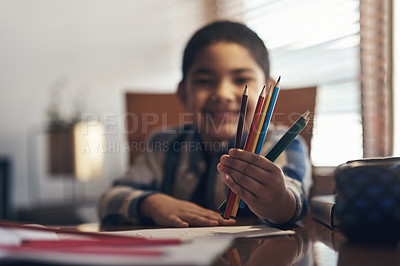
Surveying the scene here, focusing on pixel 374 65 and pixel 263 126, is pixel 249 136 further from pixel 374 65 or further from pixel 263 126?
pixel 374 65

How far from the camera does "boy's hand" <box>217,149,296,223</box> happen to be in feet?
1.16

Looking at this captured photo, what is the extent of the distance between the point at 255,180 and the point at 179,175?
1.21 feet

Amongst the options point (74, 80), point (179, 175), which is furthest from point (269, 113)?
point (74, 80)

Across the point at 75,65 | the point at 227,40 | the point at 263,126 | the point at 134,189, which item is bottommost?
the point at 134,189

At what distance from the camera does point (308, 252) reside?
0.30 meters

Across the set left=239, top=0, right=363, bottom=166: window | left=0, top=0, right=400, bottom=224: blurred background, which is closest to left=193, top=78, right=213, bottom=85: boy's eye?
left=239, top=0, right=363, bottom=166: window

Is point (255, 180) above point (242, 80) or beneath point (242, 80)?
beneath

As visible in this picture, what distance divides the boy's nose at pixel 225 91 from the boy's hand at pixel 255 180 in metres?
0.22

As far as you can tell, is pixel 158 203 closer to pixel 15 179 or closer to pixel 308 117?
pixel 308 117

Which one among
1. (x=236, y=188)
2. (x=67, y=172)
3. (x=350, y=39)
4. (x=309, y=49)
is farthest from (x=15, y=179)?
(x=236, y=188)

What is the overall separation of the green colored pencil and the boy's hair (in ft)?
0.78

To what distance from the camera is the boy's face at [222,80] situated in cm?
58

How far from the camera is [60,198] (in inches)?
86.7

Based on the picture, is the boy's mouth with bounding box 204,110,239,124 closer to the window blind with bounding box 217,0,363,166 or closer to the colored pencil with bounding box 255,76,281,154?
the colored pencil with bounding box 255,76,281,154
